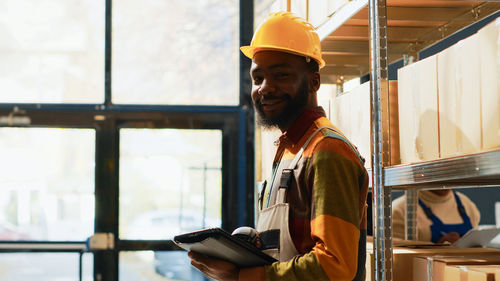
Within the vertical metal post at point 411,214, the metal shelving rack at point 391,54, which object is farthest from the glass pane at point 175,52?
the vertical metal post at point 411,214

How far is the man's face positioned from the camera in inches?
65.0

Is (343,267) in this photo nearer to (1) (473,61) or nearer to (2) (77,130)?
(1) (473,61)

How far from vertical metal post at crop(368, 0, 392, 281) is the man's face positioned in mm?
197

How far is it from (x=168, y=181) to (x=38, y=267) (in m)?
1.04

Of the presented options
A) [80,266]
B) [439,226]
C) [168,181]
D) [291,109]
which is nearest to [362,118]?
[291,109]

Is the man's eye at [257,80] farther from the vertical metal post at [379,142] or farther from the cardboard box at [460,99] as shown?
the cardboard box at [460,99]

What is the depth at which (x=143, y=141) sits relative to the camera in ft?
13.9

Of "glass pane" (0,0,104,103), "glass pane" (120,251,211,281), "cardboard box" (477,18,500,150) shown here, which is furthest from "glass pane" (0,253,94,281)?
"cardboard box" (477,18,500,150)

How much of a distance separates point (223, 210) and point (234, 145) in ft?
1.53

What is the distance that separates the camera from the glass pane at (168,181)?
4.20m

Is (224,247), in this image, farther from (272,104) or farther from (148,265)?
(148,265)

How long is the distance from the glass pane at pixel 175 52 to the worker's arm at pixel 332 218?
2.95 meters

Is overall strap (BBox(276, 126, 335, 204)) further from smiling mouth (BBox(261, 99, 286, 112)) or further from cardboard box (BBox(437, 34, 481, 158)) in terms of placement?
cardboard box (BBox(437, 34, 481, 158))

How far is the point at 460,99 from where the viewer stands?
140 cm
